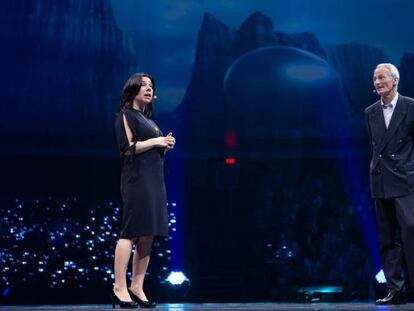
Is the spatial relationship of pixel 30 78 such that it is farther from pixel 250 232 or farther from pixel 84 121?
pixel 250 232

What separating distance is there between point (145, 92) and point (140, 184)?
418 mm

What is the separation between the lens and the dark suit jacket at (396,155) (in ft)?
9.99

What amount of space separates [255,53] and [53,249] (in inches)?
136

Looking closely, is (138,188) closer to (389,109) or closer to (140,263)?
(140,263)

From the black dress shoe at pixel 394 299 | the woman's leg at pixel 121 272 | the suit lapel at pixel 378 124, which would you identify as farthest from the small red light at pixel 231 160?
the woman's leg at pixel 121 272

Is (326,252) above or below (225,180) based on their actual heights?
below

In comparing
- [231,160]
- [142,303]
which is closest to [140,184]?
[142,303]

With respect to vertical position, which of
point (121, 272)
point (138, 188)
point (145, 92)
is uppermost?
point (145, 92)

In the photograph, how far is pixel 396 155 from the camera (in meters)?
3.07

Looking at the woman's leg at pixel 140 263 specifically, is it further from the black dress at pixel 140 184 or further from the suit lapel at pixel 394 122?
the suit lapel at pixel 394 122

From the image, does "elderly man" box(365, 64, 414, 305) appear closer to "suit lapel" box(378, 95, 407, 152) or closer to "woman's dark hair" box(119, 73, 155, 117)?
"suit lapel" box(378, 95, 407, 152)

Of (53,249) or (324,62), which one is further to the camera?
(324,62)

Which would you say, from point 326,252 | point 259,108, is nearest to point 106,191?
point 259,108

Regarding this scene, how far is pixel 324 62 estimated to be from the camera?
8430mm
